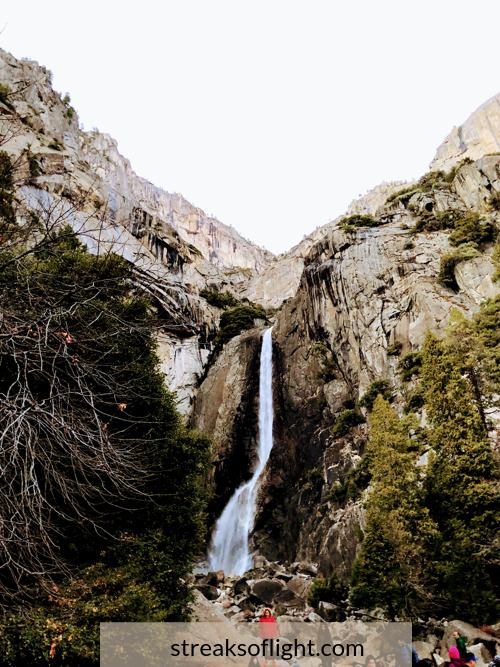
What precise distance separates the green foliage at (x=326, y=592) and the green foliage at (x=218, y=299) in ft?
110

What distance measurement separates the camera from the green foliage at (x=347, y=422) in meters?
24.7

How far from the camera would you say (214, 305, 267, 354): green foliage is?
1614 inches

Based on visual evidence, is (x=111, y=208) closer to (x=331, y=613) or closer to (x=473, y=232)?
(x=473, y=232)

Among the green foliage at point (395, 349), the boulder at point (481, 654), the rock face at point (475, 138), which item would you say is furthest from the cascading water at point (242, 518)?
the rock face at point (475, 138)

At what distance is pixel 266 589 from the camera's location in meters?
17.6

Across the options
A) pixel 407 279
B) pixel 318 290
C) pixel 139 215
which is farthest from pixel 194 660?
pixel 139 215

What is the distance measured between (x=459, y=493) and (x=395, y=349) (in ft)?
38.2

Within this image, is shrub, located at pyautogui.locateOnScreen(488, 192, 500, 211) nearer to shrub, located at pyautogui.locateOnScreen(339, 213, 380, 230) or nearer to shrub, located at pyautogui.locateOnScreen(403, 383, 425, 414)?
shrub, located at pyautogui.locateOnScreen(339, 213, 380, 230)

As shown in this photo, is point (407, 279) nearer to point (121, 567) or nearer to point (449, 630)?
point (449, 630)

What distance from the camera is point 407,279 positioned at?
26438 millimetres

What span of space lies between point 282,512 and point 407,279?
1703 centimetres

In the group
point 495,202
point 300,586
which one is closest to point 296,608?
point 300,586

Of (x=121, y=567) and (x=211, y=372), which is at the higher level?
(x=211, y=372)

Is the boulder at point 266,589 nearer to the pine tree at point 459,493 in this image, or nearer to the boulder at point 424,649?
the boulder at point 424,649
